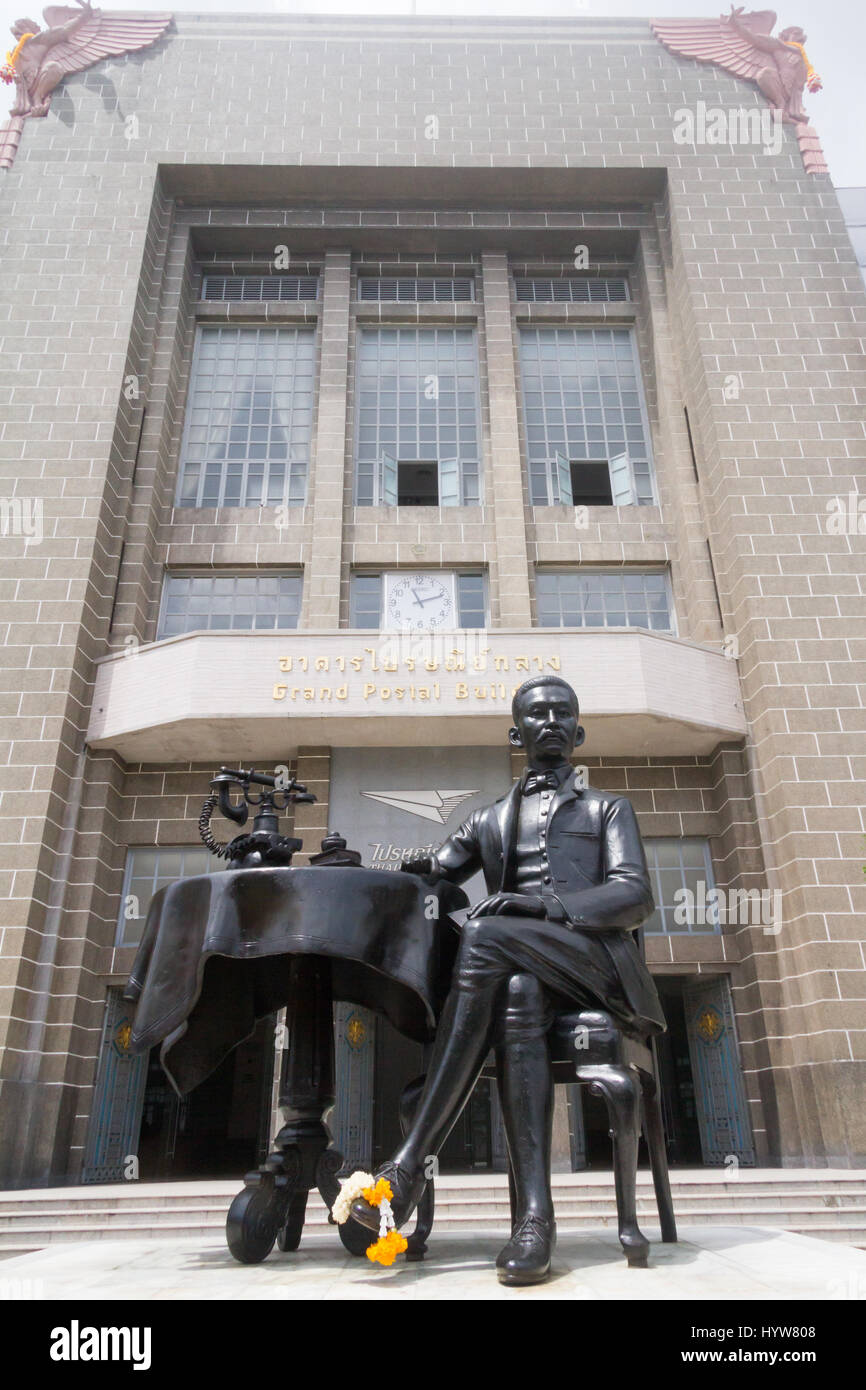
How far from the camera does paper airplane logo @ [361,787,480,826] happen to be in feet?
44.5

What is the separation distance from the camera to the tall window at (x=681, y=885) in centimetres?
1343

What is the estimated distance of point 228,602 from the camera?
51.2 feet

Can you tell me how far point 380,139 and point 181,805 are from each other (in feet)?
43.4

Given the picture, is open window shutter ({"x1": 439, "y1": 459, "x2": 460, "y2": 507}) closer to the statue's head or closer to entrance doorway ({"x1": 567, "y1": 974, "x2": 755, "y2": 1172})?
entrance doorway ({"x1": 567, "y1": 974, "x2": 755, "y2": 1172})

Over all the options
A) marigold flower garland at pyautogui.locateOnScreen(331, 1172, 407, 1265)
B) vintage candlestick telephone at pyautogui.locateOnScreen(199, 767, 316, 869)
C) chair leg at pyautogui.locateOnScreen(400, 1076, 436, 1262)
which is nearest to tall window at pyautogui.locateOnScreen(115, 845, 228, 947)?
vintage candlestick telephone at pyautogui.locateOnScreen(199, 767, 316, 869)

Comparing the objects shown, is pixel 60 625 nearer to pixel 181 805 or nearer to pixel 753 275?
pixel 181 805

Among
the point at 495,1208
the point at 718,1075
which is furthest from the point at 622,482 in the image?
the point at 495,1208

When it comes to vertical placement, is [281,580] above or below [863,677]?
above

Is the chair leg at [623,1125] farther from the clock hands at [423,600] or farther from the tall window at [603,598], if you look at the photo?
the clock hands at [423,600]

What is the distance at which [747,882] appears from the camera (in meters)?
13.0

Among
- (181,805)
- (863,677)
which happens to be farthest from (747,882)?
(181,805)

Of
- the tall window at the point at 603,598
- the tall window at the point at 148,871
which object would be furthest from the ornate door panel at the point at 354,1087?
the tall window at the point at 603,598

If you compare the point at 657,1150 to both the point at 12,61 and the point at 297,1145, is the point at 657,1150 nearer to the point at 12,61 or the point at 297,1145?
the point at 297,1145
